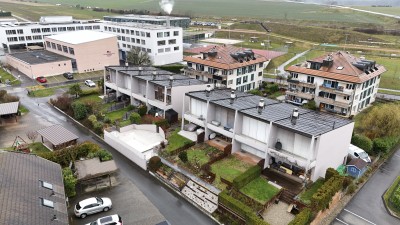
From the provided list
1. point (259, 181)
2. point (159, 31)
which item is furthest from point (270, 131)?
point (159, 31)

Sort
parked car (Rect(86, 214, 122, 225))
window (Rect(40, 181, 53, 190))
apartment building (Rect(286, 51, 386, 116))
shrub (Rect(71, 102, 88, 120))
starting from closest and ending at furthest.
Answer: window (Rect(40, 181, 53, 190)), parked car (Rect(86, 214, 122, 225)), shrub (Rect(71, 102, 88, 120)), apartment building (Rect(286, 51, 386, 116))

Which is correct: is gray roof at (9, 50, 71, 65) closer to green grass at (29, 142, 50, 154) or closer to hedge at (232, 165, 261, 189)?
green grass at (29, 142, 50, 154)

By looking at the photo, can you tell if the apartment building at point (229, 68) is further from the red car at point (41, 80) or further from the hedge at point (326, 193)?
the hedge at point (326, 193)

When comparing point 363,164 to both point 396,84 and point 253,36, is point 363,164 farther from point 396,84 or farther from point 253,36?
point 253,36

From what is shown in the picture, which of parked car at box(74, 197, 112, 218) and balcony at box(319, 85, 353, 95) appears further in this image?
balcony at box(319, 85, 353, 95)

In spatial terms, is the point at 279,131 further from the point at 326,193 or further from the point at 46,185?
the point at 46,185

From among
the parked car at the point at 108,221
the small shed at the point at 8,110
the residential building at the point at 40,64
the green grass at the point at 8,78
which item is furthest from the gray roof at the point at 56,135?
the residential building at the point at 40,64

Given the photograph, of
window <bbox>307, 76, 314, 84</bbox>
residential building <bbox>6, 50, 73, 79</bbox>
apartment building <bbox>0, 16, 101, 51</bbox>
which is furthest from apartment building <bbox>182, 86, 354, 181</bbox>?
apartment building <bbox>0, 16, 101, 51</bbox>

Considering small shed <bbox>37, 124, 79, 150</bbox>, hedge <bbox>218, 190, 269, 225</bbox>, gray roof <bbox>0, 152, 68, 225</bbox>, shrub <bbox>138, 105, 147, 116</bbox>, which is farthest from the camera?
shrub <bbox>138, 105, 147, 116</bbox>
